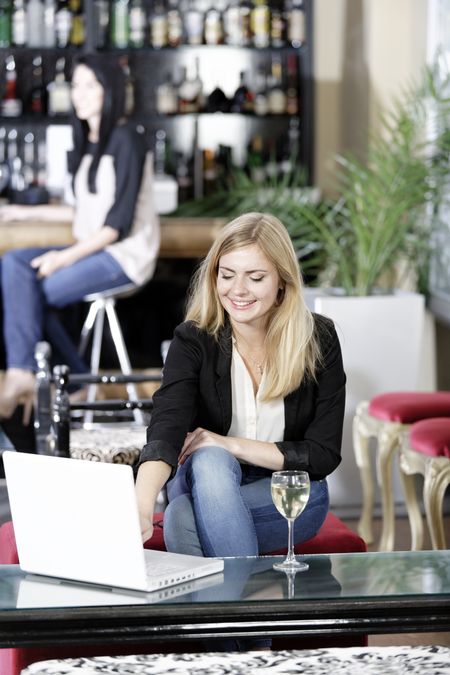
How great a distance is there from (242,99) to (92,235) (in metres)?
1.90

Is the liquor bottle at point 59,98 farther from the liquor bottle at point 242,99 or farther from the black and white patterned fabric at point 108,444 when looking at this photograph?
the black and white patterned fabric at point 108,444

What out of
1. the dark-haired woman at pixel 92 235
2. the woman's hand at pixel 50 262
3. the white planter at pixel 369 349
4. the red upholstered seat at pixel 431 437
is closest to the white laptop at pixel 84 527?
the red upholstered seat at pixel 431 437

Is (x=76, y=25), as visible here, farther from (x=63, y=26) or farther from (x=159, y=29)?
(x=159, y=29)

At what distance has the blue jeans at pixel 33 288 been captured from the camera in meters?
5.50

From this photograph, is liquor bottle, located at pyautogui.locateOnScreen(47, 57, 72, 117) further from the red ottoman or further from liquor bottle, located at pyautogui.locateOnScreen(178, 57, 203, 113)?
the red ottoman

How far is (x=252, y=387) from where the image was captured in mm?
2840

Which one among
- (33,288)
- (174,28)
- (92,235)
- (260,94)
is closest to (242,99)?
(260,94)

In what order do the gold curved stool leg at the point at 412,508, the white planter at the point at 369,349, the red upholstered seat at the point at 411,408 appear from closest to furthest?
the gold curved stool leg at the point at 412,508
the red upholstered seat at the point at 411,408
the white planter at the point at 369,349

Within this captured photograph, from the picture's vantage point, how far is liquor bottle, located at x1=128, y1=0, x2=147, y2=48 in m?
6.94

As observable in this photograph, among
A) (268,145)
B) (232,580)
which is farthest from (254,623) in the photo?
(268,145)

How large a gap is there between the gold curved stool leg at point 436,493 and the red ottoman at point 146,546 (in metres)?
0.65

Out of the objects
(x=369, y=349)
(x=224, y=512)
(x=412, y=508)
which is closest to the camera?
(x=224, y=512)

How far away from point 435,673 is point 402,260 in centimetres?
347

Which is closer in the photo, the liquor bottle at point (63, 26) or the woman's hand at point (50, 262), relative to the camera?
the woman's hand at point (50, 262)
